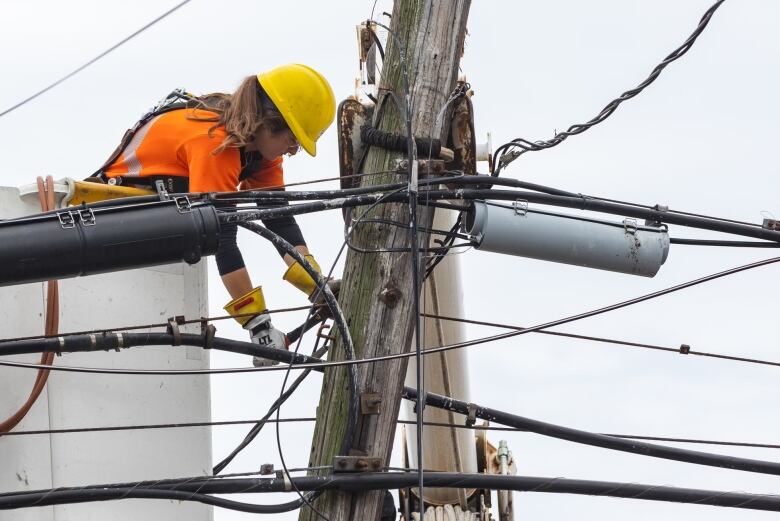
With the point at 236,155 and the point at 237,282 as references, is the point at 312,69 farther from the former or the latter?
the point at 237,282

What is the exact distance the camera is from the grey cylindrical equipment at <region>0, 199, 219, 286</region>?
4.81 metres

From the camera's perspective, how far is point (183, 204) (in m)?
5.10

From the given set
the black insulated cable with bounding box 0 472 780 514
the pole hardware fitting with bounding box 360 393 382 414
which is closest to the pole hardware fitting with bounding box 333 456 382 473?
the black insulated cable with bounding box 0 472 780 514

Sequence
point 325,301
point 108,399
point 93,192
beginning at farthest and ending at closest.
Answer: point 93,192 < point 108,399 < point 325,301

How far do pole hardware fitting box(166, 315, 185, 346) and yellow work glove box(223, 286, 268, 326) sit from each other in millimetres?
267

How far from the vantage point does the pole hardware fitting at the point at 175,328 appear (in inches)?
226

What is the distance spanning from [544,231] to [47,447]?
2199 mm

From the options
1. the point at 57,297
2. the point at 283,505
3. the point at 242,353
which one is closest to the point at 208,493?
the point at 283,505

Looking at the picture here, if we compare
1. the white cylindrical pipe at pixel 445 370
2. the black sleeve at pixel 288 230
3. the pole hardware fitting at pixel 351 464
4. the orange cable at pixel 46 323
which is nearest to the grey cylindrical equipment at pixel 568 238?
the pole hardware fitting at pixel 351 464

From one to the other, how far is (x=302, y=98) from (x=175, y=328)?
1.22m

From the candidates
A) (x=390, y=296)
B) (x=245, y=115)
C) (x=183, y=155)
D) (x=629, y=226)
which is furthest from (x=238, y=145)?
(x=629, y=226)

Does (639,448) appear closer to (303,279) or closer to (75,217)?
(303,279)

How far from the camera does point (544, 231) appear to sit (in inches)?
221

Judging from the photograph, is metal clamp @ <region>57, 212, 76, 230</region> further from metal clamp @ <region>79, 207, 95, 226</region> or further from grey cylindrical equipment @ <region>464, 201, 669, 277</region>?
grey cylindrical equipment @ <region>464, 201, 669, 277</region>
